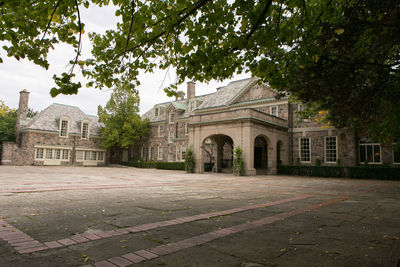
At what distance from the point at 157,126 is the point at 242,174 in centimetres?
2274

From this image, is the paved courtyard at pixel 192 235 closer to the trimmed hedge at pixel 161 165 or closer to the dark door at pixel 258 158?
the dark door at pixel 258 158

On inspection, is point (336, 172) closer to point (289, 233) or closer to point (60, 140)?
Result: point (289, 233)

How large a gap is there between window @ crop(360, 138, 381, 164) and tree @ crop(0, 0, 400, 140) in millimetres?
17083

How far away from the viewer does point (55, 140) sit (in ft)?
120

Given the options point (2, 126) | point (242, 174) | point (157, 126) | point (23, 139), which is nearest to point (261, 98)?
point (242, 174)

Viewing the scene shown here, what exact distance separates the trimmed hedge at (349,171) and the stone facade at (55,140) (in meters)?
29.1

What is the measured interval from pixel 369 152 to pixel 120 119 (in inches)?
1261

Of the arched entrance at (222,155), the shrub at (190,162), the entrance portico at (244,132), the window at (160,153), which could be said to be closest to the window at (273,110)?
the entrance portico at (244,132)

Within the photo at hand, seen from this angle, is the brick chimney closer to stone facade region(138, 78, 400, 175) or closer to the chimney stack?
stone facade region(138, 78, 400, 175)

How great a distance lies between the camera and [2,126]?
3634 cm

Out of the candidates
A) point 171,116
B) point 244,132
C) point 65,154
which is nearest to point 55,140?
point 65,154

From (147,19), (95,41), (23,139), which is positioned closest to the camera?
(147,19)

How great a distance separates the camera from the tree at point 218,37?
16.6 feet

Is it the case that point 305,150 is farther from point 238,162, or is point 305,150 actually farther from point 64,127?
point 64,127
